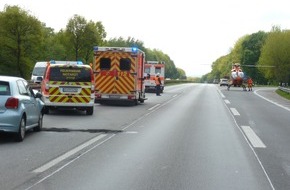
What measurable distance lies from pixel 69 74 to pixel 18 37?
54.1 metres

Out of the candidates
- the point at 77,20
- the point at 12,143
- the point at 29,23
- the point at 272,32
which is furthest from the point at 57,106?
the point at 272,32

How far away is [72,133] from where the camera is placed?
1301cm

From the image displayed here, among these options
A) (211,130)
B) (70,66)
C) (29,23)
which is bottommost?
(211,130)

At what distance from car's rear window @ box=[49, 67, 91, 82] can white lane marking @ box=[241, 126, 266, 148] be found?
646 centimetres

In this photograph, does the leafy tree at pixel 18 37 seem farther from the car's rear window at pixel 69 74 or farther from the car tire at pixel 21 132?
the car tire at pixel 21 132

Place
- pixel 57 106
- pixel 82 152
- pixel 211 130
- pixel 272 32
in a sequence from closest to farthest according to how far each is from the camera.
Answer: pixel 82 152
pixel 211 130
pixel 57 106
pixel 272 32

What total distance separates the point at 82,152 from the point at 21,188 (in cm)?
328

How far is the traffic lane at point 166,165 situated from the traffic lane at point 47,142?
1.79 feet

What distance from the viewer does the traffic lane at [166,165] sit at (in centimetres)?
708

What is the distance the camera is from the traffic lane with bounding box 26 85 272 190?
7.08 meters

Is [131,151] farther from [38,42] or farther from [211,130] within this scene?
[38,42]

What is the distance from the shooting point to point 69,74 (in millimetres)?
19141

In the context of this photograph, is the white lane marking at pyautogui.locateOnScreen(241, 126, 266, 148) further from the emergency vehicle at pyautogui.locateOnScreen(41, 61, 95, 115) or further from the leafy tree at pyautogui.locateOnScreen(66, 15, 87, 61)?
the leafy tree at pyautogui.locateOnScreen(66, 15, 87, 61)

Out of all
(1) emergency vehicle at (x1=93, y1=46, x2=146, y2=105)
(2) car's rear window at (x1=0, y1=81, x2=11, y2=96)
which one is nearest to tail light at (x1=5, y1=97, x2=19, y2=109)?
(2) car's rear window at (x1=0, y1=81, x2=11, y2=96)
